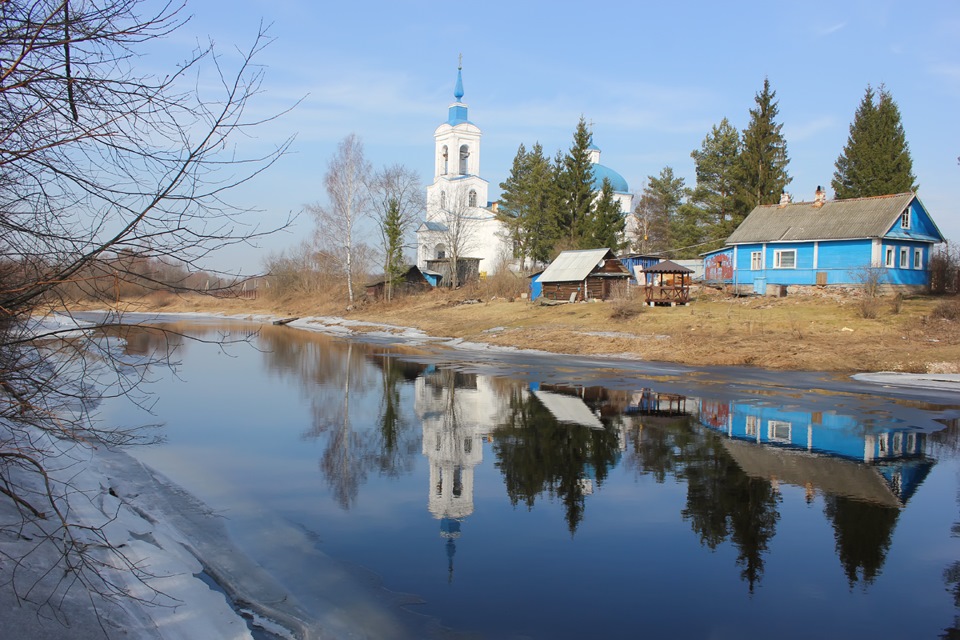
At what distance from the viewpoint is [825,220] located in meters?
38.9

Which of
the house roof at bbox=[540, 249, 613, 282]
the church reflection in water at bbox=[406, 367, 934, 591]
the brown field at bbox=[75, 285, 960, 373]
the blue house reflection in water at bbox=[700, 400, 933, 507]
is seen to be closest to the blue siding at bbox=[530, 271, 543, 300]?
the house roof at bbox=[540, 249, 613, 282]

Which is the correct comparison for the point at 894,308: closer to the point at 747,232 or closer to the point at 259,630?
the point at 747,232

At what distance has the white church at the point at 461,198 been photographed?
224 feet

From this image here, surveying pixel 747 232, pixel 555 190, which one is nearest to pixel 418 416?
pixel 747 232

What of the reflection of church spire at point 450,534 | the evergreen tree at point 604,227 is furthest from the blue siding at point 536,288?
the reflection of church spire at point 450,534

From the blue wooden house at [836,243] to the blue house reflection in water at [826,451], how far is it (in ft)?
75.7

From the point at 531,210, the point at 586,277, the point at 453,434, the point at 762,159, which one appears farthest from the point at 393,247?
the point at 453,434

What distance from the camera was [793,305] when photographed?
35.0 metres

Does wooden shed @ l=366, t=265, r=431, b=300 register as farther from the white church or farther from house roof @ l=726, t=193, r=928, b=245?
house roof @ l=726, t=193, r=928, b=245

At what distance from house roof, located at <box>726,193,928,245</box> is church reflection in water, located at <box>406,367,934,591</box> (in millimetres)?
24449

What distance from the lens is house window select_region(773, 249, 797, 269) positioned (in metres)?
39.1

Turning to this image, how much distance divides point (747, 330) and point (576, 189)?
29.4m

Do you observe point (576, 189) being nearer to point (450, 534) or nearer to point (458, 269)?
point (458, 269)

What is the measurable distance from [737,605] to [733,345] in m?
21.3
